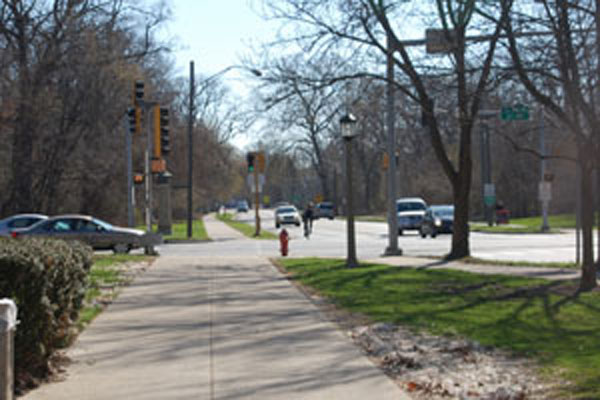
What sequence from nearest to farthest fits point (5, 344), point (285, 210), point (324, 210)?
point (5, 344)
point (285, 210)
point (324, 210)

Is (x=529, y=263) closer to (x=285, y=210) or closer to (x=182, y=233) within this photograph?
(x=182, y=233)

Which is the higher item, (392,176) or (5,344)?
(392,176)

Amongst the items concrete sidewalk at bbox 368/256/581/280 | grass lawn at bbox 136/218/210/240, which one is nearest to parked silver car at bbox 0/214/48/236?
grass lawn at bbox 136/218/210/240

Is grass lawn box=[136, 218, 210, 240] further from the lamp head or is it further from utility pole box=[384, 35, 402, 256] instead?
the lamp head

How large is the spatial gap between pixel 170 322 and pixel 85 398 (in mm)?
4384

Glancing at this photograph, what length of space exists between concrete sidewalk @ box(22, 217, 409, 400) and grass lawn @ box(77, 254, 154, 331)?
0.21 m

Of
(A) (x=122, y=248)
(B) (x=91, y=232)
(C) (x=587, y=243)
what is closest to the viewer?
(C) (x=587, y=243)

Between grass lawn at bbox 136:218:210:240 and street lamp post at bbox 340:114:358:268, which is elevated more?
street lamp post at bbox 340:114:358:268

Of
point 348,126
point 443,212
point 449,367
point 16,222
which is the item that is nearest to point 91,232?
point 16,222

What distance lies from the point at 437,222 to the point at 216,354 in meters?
31.8

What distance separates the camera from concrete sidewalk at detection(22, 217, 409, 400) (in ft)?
25.7

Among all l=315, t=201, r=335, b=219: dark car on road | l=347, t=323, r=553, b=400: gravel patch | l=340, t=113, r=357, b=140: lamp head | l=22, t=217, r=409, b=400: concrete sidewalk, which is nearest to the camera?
l=347, t=323, r=553, b=400: gravel patch

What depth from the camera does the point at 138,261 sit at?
24.2 meters

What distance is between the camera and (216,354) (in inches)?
377
